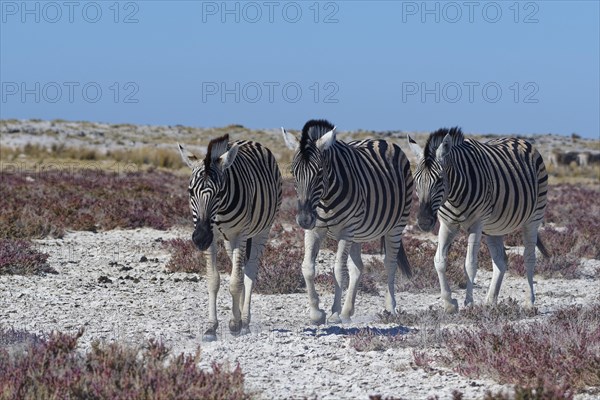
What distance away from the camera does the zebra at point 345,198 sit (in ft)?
29.9

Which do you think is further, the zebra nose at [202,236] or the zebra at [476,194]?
the zebra at [476,194]

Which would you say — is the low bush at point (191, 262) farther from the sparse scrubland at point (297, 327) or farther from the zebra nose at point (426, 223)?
the zebra nose at point (426, 223)

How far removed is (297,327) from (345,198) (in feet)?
4.71

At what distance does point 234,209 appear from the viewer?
28.7 feet

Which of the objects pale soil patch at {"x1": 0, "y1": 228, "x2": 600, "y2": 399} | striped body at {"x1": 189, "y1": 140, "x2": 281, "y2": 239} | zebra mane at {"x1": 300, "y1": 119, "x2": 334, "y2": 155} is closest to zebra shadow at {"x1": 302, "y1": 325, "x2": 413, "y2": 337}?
pale soil patch at {"x1": 0, "y1": 228, "x2": 600, "y2": 399}

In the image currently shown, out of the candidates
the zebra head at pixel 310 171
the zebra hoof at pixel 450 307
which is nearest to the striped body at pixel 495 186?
the zebra hoof at pixel 450 307

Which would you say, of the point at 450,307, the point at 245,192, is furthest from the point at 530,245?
the point at 245,192

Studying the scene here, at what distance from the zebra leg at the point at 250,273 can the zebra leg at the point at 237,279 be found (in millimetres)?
162

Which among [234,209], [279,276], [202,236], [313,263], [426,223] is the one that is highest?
[234,209]

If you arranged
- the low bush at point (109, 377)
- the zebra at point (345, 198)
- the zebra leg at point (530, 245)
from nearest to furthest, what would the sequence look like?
1. the low bush at point (109, 377)
2. the zebra at point (345, 198)
3. the zebra leg at point (530, 245)

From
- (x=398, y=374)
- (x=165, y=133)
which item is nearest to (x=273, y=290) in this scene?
(x=398, y=374)

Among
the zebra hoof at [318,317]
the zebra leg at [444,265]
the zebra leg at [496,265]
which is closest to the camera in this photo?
the zebra hoof at [318,317]

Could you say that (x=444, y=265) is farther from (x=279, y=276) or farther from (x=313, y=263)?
(x=279, y=276)

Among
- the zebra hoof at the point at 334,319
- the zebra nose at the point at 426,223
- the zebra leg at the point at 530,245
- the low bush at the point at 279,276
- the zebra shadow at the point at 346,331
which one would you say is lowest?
the zebra shadow at the point at 346,331
